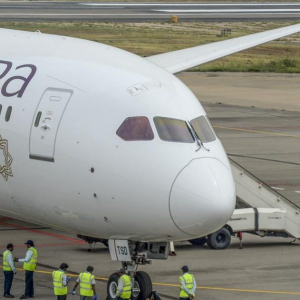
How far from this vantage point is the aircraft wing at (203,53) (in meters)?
34.1

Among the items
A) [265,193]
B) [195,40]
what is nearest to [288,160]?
[265,193]

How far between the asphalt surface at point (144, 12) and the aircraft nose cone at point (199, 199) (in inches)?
4110

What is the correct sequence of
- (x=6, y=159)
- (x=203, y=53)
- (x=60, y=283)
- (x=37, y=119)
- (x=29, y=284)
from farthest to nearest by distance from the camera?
(x=203, y=53)
(x=29, y=284)
(x=60, y=283)
(x=6, y=159)
(x=37, y=119)

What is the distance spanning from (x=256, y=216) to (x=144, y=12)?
401 ft

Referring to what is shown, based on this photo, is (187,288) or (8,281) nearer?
(187,288)

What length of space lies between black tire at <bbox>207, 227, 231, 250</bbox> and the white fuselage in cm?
867

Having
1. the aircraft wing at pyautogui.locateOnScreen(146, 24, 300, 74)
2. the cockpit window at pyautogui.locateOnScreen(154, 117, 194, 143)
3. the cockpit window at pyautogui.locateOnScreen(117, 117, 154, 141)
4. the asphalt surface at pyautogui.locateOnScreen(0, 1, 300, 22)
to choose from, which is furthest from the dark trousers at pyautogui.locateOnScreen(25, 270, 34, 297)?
the asphalt surface at pyautogui.locateOnScreen(0, 1, 300, 22)

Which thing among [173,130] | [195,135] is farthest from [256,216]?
[173,130]

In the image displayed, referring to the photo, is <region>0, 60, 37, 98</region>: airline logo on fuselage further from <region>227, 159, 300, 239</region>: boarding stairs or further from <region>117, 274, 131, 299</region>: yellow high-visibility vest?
<region>227, 159, 300, 239</region>: boarding stairs

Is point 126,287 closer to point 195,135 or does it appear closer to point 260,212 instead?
point 195,135

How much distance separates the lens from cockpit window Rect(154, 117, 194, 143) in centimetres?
2019

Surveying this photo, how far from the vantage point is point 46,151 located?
2120 cm

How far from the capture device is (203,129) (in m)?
21.1

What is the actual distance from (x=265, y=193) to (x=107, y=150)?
13173mm
